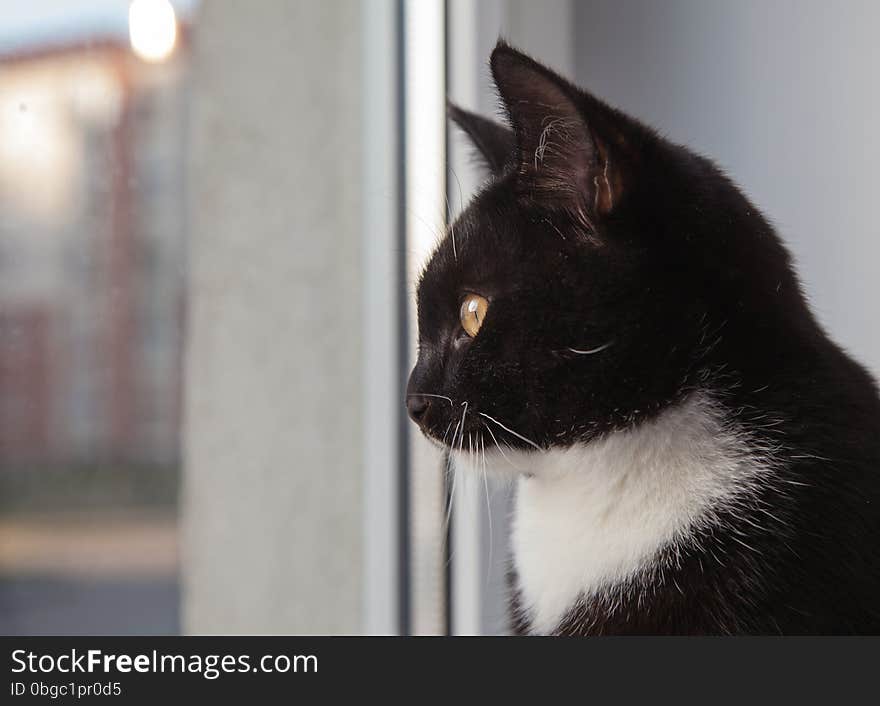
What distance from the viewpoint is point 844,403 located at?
670 mm

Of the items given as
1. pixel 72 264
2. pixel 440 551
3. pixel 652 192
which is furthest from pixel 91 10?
pixel 440 551

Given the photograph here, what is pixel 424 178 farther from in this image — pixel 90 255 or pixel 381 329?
pixel 90 255

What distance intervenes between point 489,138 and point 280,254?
473 mm

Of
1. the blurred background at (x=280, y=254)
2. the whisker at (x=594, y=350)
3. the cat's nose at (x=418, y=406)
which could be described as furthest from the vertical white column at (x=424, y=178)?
the whisker at (x=594, y=350)

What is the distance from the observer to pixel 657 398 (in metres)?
0.67

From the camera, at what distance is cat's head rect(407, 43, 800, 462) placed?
26.1 inches

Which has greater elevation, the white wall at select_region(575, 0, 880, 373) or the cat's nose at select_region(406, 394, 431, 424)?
the white wall at select_region(575, 0, 880, 373)

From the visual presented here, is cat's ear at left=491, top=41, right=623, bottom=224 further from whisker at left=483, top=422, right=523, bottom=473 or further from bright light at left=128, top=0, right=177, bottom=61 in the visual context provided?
bright light at left=128, top=0, right=177, bottom=61

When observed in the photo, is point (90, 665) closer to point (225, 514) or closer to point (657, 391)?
point (657, 391)

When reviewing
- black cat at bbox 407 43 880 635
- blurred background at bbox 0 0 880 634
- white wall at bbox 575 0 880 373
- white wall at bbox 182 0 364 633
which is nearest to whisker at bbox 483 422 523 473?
black cat at bbox 407 43 880 635

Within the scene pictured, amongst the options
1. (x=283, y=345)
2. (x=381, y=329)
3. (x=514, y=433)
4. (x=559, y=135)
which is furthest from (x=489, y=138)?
(x=283, y=345)

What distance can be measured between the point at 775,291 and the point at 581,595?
0.84 feet

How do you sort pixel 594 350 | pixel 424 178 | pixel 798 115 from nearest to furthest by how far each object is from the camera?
pixel 594 350
pixel 798 115
pixel 424 178

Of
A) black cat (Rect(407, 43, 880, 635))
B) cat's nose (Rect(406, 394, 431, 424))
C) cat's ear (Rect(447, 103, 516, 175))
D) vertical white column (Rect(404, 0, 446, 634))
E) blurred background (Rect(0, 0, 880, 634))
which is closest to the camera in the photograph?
black cat (Rect(407, 43, 880, 635))
